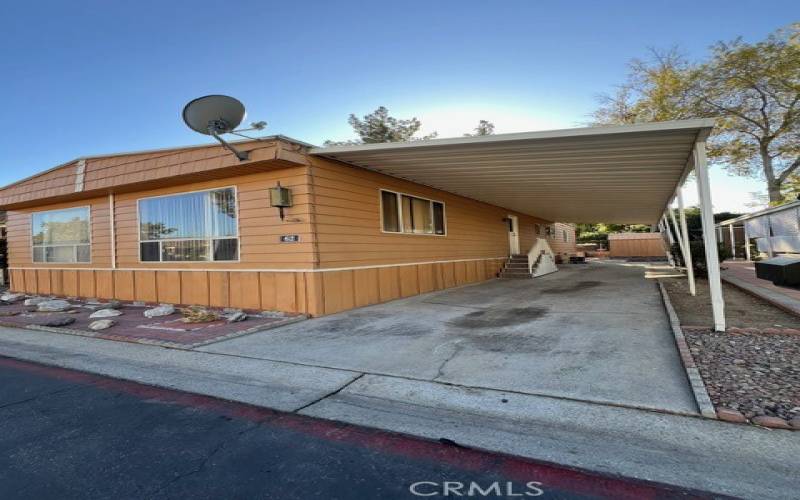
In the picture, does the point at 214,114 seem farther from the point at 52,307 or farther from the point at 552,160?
the point at 52,307

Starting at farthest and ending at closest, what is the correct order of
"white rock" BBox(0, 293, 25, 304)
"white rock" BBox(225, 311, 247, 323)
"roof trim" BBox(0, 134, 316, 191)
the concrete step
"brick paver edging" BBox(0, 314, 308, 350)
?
the concrete step < "white rock" BBox(0, 293, 25, 304) < "white rock" BBox(225, 311, 247, 323) < "roof trim" BBox(0, 134, 316, 191) < "brick paver edging" BBox(0, 314, 308, 350)

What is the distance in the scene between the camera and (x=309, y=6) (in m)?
9.42

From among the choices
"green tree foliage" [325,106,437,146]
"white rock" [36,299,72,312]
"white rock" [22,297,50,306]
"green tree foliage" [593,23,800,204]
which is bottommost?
"white rock" [36,299,72,312]

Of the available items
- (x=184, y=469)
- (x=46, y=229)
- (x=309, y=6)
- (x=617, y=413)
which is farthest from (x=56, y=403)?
(x=46, y=229)

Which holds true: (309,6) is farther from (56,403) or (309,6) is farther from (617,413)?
(617,413)

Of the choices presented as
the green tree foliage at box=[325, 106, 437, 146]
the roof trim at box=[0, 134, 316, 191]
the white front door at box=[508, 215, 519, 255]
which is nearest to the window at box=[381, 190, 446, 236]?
the roof trim at box=[0, 134, 316, 191]

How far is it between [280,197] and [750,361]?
641cm

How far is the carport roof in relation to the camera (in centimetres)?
543

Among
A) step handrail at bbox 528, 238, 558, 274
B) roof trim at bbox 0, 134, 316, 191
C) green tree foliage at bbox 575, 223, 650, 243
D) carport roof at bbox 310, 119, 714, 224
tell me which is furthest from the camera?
green tree foliage at bbox 575, 223, 650, 243

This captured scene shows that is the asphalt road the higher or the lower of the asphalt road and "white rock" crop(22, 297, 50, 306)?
the lower

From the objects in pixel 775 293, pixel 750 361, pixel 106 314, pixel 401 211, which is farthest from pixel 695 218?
pixel 106 314

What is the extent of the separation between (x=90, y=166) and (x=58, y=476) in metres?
9.42

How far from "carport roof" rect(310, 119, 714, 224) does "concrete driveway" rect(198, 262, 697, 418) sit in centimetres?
249

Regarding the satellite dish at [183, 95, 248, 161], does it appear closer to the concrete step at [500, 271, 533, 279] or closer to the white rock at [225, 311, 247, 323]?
the white rock at [225, 311, 247, 323]
